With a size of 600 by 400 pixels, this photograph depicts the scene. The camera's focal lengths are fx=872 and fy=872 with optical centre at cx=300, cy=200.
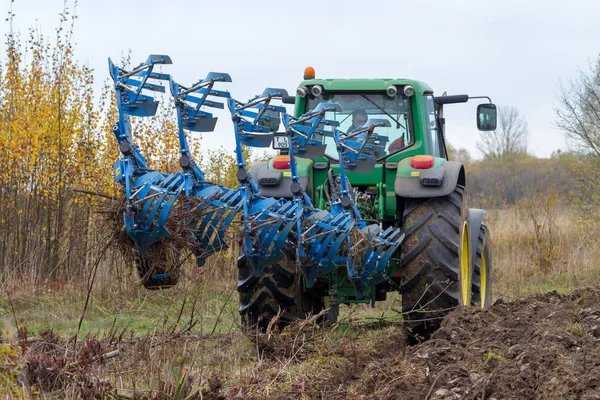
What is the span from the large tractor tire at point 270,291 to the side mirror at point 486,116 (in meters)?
2.73

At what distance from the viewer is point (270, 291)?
627cm

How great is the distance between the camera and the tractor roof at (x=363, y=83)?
7.18 meters

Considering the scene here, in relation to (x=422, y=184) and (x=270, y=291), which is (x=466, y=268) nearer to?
(x=422, y=184)

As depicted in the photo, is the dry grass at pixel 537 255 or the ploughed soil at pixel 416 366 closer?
the ploughed soil at pixel 416 366

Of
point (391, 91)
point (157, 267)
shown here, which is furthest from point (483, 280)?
point (157, 267)

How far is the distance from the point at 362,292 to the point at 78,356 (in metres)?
2.29

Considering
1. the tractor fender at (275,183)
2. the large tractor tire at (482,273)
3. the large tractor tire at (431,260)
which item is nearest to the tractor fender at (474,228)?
the large tractor tire at (482,273)

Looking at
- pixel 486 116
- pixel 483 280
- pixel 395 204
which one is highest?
pixel 486 116

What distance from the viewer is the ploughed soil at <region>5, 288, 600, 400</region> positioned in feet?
13.7

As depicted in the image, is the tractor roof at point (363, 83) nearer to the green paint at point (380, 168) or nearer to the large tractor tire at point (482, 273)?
the green paint at point (380, 168)

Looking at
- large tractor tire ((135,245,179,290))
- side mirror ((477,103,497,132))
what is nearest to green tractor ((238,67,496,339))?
side mirror ((477,103,497,132))

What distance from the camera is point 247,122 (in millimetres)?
5492

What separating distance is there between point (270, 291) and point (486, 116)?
3.02 meters

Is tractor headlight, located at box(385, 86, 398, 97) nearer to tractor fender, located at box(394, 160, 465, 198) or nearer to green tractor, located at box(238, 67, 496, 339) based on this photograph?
green tractor, located at box(238, 67, 496, 339)
